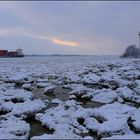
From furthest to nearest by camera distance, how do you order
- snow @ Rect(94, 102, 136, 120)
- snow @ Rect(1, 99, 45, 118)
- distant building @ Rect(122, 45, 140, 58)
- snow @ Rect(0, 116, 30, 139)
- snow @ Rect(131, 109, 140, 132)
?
distant building @ Rect(122, 45, 140, 58) < snow @ Rect(1, 99, 45, 118) < snow @ Rect(94, 102, 136, 120) < snow @ Rect(131, 109, 140, 132) < snow @ Rect(0, 116, 30, 139)

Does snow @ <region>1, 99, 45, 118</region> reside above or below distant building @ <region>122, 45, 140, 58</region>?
below

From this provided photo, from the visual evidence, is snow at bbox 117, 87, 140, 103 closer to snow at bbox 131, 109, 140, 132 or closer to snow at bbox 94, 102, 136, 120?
snow at bbox 94, 102, 136, 120

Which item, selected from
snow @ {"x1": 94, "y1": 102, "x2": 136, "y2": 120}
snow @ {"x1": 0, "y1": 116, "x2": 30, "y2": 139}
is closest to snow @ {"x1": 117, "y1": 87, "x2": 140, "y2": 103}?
snow @ {"x1": 94, "y1": 102, "x2": 136, "y2": 120}

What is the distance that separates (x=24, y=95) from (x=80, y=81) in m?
4.62

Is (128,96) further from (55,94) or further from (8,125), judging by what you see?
(8,125)

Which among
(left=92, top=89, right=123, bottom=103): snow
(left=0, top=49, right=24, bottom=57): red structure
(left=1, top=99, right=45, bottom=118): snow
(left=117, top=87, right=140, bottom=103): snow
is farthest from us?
(left=0, top=49, right=24, bottom=57): red structure

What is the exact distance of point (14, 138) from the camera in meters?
4.28

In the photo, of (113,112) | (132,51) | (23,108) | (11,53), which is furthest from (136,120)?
(11,53)

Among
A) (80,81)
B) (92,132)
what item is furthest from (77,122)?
(80,81)

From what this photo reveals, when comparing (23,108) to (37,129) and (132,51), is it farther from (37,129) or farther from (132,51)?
(132,51)

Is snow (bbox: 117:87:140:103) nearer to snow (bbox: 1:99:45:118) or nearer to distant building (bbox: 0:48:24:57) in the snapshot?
snow (bbox: 1:99:45:118)

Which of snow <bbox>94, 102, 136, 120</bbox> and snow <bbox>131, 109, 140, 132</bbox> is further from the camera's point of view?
snow <bbox>94, 102, 136, 120</bbox>

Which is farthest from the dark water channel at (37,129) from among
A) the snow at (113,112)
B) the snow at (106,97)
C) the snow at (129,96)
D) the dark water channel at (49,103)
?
the snow at (129,96)

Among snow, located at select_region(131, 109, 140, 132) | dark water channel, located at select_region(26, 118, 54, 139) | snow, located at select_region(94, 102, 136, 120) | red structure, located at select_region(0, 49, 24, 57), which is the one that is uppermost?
red structure, located at select_region(0, 49, 24, 57)
